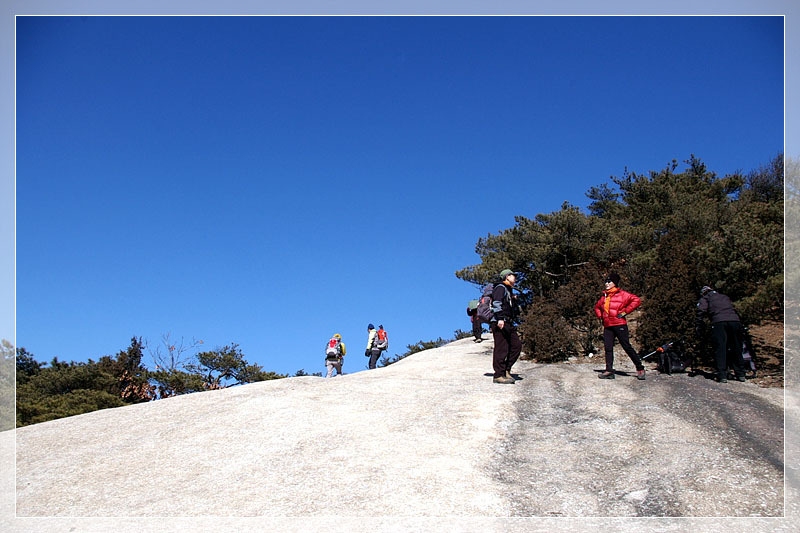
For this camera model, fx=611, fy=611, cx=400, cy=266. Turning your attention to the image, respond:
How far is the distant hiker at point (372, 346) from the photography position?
19.8 meters

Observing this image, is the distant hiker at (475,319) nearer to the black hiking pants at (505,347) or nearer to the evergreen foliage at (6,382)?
the black hiking pants at (505,347)

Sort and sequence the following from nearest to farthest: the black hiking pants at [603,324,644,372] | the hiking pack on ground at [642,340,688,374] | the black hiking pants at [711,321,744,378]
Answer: the black hiking pants at [711,321,744,378], the black hiking pants at [603,324,644,372], the hiking pack on ground at [642,340,688,374]

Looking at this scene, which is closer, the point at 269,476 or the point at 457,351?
the point at 269,476

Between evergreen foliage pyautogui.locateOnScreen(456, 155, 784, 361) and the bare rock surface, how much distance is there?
2.55m

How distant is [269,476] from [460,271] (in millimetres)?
14574

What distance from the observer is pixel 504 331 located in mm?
10750

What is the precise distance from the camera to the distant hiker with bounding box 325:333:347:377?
17781 mm

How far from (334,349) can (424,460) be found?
1097 cm

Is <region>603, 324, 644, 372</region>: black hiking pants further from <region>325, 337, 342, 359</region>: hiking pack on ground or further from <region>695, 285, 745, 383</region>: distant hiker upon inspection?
<region>325, 337, 342, 359</region>: hiking pack on ground

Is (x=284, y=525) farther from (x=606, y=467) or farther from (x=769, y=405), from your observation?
(x=769, y=405)

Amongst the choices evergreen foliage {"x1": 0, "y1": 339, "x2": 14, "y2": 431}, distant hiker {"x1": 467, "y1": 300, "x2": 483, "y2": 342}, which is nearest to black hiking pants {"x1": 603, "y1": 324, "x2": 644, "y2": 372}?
A: distant hiker {"x1": 467, "y1": 300, "x2": 483, "y2": 342}

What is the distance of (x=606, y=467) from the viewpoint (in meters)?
6.77

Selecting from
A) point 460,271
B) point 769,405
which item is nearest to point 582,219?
point 460,271

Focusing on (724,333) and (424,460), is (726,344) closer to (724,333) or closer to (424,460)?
(724,333)
